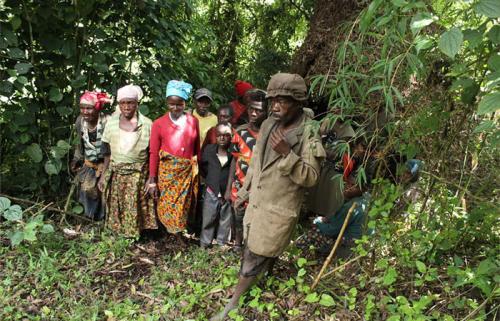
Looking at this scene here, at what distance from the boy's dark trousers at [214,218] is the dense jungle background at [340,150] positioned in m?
0.22

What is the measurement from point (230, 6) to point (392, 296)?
6.90 metres

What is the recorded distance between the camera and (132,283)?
364 centimetres

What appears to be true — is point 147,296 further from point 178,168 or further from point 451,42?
point 451,42

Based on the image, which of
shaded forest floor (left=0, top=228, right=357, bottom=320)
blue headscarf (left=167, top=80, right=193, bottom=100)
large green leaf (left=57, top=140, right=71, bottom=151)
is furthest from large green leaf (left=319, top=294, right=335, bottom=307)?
large green leaf (left=57, top=140, right=71, bottom=151)

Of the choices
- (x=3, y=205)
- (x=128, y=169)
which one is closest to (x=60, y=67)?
(x=128, y=169)

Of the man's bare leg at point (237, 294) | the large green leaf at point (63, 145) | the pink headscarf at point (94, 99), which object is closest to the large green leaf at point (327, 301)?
the man's bare leg at point (237, 294)

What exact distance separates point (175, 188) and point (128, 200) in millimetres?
483

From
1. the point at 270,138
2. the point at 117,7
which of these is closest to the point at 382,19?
the point at 270,138

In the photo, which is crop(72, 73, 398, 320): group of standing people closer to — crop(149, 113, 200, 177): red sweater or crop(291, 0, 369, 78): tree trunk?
crop(149, 113, 200, 177): red sweater

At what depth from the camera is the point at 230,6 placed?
27.4 ft

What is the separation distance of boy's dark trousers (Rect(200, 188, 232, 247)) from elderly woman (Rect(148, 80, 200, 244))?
195 millimetres

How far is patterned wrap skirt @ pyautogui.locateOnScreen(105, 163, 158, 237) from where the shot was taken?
4.17m

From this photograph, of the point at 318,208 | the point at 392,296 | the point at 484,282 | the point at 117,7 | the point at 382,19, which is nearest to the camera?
the point at 382,19

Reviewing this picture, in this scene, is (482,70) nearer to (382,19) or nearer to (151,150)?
(382,19)
